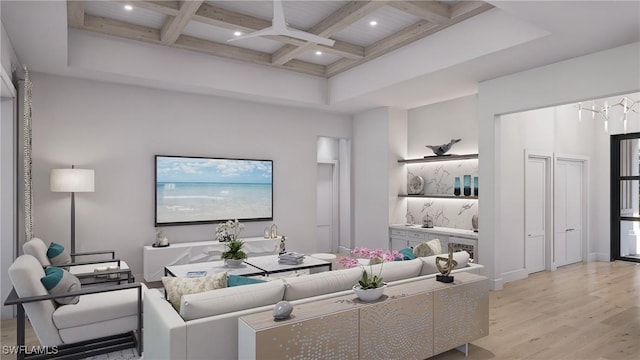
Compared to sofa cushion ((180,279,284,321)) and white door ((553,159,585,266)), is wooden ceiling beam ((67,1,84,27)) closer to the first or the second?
sofa cushion ((180,279,284,321))

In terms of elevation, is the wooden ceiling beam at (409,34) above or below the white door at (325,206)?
above

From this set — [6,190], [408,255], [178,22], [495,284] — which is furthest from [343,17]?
[6,190]

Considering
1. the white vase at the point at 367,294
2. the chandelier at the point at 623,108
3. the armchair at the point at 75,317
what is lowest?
the armchair at the point at 75,317

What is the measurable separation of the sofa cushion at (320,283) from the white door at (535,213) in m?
4.05

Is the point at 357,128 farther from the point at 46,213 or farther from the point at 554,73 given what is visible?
the point at 46,213

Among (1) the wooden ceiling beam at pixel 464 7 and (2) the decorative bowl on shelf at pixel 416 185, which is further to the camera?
(2) the decorative bowl on shelf at pixel 416 185

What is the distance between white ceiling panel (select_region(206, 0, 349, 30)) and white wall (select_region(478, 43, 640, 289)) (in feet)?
7.94

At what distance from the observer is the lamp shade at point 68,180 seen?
15.4 ft

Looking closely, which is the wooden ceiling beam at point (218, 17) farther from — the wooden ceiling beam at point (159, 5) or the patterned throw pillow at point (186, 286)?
the patterned throw pillow at point (186, 286)

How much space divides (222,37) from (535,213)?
5355 millimetres

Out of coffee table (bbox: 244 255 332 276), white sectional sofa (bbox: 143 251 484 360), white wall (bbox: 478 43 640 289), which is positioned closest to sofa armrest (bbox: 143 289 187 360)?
white sectional sofa (bbox: 143 251 484 360)

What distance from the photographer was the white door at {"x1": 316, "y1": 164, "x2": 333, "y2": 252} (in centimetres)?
842

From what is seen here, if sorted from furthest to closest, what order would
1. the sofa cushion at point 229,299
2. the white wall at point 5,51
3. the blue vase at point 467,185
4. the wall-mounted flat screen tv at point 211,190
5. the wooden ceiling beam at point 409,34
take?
the blue vase at point 467,185 < the wall-mounted flat screen tv at point 211,190 < the wooden ceiling beam at point 409,34 < the white wall at point 5,51 < the sofa cushion at point 229,299

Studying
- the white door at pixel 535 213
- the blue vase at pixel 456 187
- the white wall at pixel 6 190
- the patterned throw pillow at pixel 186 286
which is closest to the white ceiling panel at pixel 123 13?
the white wall at pixel 6 190
